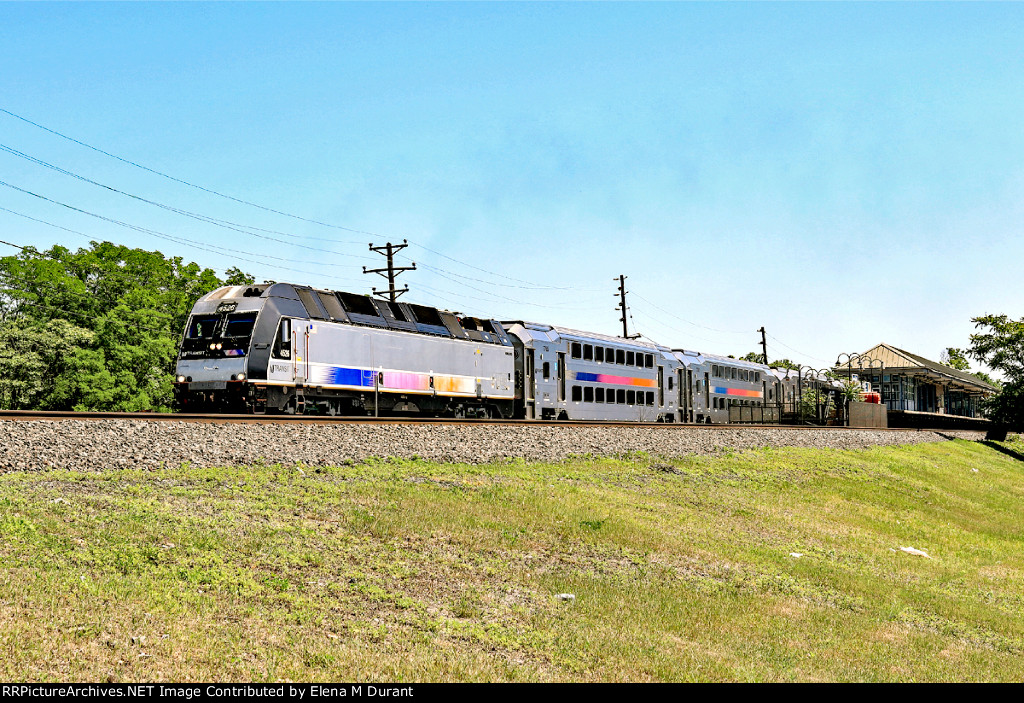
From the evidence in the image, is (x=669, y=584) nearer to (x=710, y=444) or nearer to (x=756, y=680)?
(x=756, y=680)

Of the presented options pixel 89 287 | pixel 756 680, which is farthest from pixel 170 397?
pixel 756 680

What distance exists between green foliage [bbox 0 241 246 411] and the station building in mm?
56542

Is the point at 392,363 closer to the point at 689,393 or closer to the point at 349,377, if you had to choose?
the point at 349,377

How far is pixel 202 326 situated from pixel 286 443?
9.90 metres

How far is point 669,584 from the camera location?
11461 millimetres

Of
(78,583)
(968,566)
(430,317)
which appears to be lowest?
(968,566)

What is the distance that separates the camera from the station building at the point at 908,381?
3425 inches

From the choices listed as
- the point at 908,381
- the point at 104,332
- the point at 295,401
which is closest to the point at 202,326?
the point at 295,401

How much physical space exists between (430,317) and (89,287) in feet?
164

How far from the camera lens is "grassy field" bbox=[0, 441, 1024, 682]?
769cm

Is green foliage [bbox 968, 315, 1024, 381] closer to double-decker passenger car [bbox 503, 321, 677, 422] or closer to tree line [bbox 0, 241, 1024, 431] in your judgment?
tree line [bbox 0, 241, 1024, 431]

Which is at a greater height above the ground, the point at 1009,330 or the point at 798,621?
the point at 1009,330

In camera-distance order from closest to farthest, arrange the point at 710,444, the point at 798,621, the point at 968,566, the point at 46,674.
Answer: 1. the point at 46,674
2. the point at 798,621
3. the point at 968,566
4. the point at 710,444

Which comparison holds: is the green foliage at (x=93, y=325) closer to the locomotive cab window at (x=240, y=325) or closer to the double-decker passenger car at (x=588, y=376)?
the double-decker passenger car at (x=588, y=376)
